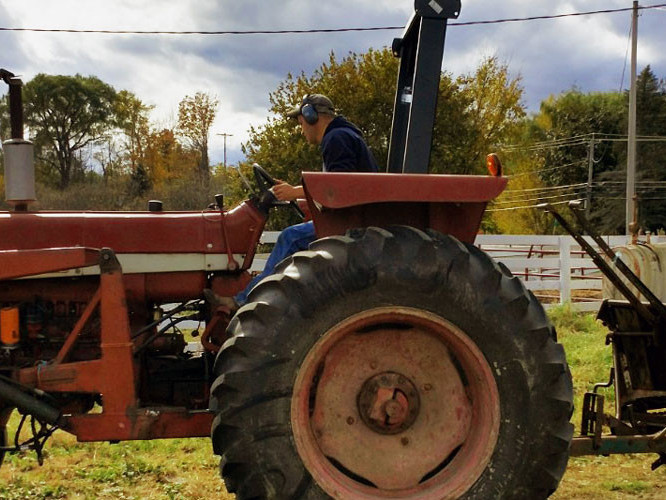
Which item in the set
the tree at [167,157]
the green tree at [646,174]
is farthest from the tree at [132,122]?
the green tree at [646,174]

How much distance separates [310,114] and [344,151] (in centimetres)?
37

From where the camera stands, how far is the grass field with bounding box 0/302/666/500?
402cm

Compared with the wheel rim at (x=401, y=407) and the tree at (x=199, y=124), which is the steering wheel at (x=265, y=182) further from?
the tree at (x=199, y=124)

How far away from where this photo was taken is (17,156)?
137 inches

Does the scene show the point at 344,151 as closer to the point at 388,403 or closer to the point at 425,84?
the point at 425,84

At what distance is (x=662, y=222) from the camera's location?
33.8m

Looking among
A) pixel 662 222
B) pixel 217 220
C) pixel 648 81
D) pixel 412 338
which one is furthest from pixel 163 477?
pixel 648 81

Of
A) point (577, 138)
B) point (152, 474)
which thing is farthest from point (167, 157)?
point (152, 474)

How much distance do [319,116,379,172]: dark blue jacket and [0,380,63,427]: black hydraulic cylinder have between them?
163cm

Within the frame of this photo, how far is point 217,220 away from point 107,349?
86cm

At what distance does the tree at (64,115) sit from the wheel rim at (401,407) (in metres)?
25.0

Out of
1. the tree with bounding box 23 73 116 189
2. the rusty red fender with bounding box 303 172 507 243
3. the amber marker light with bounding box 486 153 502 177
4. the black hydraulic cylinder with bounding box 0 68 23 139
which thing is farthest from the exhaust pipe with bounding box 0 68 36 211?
the tree with bounding box 23 73 116 189

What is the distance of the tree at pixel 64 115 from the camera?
26.7 m

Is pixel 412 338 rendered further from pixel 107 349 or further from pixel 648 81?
pixel 648 81
